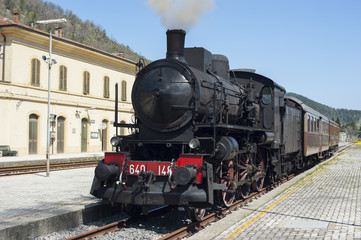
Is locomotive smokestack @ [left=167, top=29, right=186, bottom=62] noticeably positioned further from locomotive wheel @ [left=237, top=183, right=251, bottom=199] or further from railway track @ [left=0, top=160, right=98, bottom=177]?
railway track @ [left=0, top=160, right=98, bottom=177]

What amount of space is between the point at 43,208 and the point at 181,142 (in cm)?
310

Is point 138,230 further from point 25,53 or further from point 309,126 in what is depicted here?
point 25,53

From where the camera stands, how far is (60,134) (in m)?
26.8

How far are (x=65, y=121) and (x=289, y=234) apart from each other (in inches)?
913

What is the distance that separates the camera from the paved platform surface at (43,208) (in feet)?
20.4

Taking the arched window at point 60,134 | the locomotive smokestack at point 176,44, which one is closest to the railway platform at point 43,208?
the locomotive smokestack at point 176,44

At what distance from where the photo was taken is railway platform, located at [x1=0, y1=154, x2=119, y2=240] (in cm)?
623

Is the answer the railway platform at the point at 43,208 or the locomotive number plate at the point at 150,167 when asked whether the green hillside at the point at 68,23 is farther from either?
the locomotive number plate at the point at 150,167

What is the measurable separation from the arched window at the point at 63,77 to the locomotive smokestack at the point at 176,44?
20.4m

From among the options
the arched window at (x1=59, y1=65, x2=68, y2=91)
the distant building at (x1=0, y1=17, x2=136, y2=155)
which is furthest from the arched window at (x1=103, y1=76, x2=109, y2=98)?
the arched window at (x1=59, y1=65, x2=68, y2=91)

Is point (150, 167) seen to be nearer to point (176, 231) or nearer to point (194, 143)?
point (194, 143)

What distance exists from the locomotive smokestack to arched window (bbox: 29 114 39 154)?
61.6 ft

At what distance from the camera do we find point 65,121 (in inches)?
1069

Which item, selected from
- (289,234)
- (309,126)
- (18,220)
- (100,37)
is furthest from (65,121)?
(100,37)
